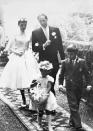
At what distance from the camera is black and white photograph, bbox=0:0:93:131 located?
25.8ft

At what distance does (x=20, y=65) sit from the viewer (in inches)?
386

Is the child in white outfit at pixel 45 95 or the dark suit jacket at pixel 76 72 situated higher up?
the dark suit jacket at pixel 76 72

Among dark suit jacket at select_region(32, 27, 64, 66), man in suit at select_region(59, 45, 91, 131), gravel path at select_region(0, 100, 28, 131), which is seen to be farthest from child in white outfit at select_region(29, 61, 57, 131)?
dark suit jacket at select_region(32, 27, 64, 66)

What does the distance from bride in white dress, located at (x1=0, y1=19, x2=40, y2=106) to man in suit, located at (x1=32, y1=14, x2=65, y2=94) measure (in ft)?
1.26

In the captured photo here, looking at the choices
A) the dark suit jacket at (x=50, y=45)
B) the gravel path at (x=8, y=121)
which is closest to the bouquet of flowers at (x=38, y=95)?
the gravel path at (x=8, y=121)

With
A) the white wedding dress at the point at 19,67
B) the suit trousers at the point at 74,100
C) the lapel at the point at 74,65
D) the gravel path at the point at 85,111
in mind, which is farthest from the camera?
the white wedding dress at the point at 19,67

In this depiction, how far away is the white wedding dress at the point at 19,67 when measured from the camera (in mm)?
9727

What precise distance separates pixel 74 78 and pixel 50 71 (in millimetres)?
736

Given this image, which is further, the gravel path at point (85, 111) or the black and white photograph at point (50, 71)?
the gravel path at point (85, 111)

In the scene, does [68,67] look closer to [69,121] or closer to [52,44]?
[69,121]

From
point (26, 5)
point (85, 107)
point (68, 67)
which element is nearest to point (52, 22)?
point (26, 5)

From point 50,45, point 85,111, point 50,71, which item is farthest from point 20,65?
point 85,111

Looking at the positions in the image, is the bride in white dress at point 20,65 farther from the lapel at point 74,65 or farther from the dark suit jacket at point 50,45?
the lapel at point 74,65

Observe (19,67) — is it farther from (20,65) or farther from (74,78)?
(74,78)
